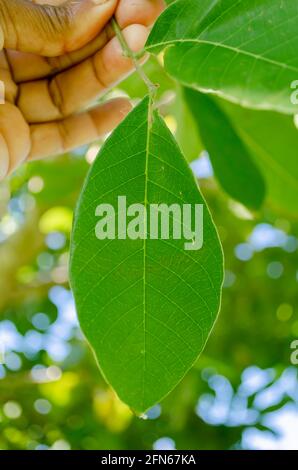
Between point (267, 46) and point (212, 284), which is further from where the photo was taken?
point (212, 284)

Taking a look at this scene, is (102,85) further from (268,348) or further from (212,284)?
(268,348)

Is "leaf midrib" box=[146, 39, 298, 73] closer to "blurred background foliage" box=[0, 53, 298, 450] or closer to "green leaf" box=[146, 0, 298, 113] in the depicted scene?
"green leaf" box=[146, 0, 298, 113]

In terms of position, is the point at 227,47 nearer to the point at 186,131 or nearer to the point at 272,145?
the point at 272,145

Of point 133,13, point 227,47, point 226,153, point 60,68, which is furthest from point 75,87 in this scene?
point 227,47

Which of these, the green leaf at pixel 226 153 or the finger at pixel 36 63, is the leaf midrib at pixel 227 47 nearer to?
the finger at pixel 36 63

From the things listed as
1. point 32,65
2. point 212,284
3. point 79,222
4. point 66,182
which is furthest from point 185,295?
point 66,182

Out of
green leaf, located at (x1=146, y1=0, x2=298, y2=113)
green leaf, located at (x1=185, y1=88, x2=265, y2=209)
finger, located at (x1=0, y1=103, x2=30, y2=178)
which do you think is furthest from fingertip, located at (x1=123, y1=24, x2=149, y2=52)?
green leaf, located at (x1=185, y1=88, x2=265, y2=209)

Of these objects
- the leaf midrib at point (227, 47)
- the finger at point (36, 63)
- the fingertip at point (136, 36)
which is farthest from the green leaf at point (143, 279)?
the finger at point (36, 63)

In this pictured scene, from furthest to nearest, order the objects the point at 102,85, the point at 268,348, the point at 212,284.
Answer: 1. the point at 268,348
2. the point at 102,85
3. the point at 212,284
